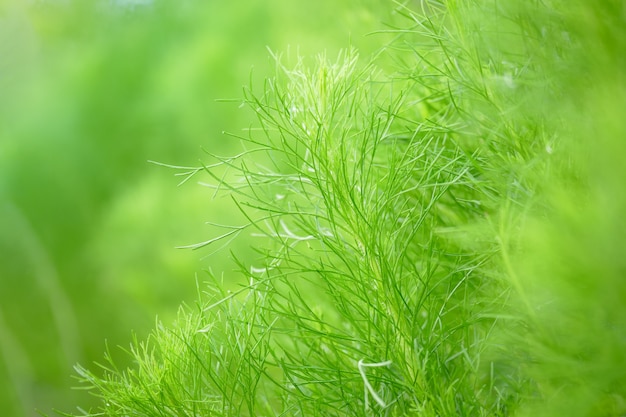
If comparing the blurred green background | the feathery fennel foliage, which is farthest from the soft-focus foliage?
the blurred green background

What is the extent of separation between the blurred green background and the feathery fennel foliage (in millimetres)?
1317

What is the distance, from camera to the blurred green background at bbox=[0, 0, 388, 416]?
1860 mm

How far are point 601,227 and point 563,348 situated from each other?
7 centimetres

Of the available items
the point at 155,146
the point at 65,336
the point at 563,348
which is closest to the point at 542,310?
the point at 563,348

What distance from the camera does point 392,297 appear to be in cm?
39

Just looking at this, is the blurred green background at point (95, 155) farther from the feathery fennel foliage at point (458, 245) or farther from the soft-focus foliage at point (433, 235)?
the feathery fennel foliage at point (458, 245)

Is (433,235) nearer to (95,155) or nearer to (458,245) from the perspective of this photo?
(458,245)

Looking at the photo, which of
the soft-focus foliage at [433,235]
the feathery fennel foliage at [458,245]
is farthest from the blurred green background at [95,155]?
the feathery fennel foliage at [458,245]

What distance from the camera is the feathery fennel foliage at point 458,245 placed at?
11.4 inches

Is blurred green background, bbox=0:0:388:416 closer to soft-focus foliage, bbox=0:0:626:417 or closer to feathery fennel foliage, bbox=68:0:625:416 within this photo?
soft-focus foliage, bbox=0:0:626:417

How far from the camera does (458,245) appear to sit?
432 mm

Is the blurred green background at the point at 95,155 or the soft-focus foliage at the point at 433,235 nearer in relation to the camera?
the soft-focus foliage at the point at 433,235

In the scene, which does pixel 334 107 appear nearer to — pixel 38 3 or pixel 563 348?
pixel 563 348

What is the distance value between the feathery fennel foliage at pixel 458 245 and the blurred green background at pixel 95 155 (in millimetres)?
1317
